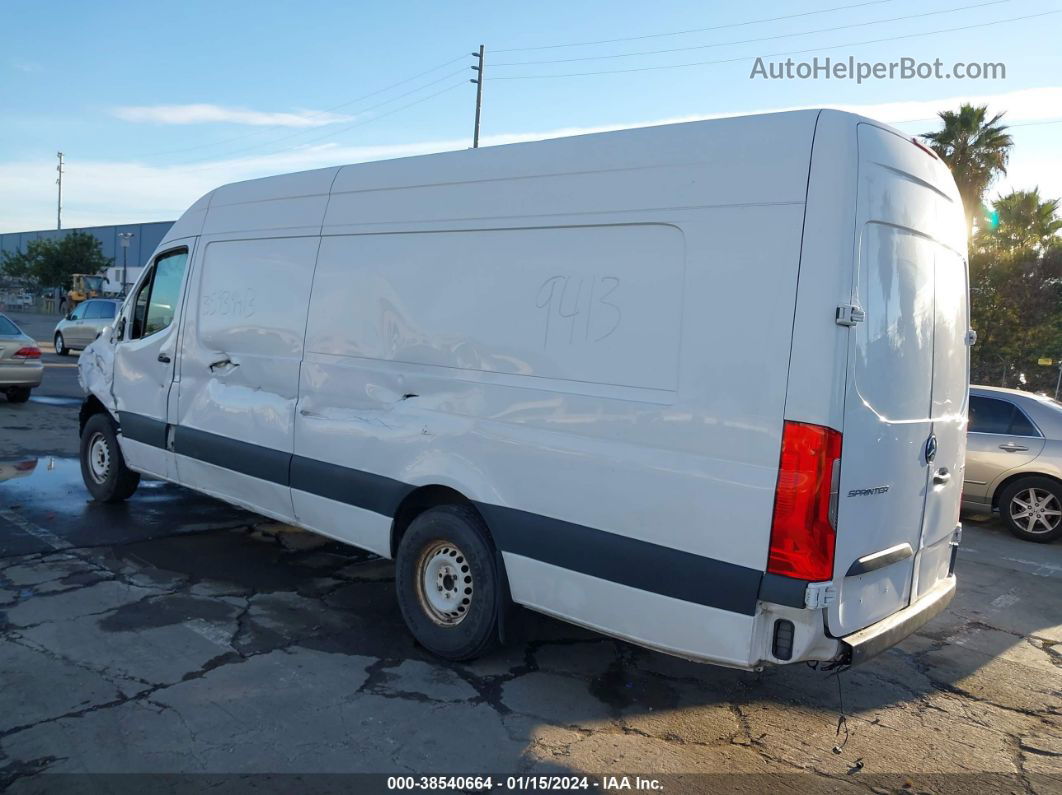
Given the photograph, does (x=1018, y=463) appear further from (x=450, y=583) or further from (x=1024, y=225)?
(x=1024, y=225)

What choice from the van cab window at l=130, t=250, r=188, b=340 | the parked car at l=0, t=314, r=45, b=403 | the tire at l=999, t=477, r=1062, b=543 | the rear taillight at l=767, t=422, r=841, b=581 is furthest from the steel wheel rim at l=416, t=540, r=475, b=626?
the parked car at l=0, t=314, r=45, b=403

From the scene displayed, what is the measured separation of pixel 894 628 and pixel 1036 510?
19.8 feet

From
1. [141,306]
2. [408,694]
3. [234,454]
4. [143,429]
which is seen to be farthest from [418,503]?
[141,306]

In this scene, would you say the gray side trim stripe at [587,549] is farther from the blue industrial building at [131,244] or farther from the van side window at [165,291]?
the blue industrial building at [131,244]

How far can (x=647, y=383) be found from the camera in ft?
12.3

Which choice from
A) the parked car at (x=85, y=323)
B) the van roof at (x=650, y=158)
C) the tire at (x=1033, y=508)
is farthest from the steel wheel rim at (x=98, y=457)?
the parked car at (x=85, y=323)

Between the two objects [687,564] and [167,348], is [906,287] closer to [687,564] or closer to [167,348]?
[687,564]

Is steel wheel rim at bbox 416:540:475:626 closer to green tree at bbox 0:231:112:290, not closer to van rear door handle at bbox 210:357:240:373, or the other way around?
van rear door handle at bbox 210:357:240:373

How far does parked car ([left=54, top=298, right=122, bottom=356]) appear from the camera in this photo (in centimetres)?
2472

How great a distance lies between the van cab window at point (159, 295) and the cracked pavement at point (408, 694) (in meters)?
1.92

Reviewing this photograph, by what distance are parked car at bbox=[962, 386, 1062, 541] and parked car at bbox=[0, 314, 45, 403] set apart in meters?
13.9

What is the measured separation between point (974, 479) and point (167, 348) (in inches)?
317

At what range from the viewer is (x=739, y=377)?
3.48 meters

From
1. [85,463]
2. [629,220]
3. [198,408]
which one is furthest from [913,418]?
[85,463]
